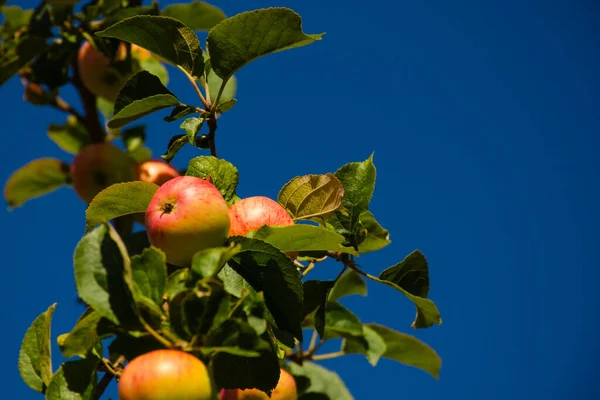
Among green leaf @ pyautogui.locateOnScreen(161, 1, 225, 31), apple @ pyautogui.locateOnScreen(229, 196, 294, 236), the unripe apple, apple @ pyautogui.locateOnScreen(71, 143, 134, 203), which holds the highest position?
green leaf @ pyautogui.locateOnScreen(161, 1, 225, 31)

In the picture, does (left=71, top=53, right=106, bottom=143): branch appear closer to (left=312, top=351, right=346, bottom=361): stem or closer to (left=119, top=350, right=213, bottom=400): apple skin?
(left=312, top=351, right=346, bottom=361): stem

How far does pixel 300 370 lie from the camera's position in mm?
2023

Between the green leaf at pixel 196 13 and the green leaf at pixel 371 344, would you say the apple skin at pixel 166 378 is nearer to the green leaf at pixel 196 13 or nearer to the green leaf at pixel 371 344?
the green leaf at pixel 371 344

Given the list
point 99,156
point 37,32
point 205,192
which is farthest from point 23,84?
point 205,192

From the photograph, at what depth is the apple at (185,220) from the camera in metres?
1.12

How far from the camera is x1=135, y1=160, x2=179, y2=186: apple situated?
2.01 meters

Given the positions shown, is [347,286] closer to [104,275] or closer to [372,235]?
[372,235]

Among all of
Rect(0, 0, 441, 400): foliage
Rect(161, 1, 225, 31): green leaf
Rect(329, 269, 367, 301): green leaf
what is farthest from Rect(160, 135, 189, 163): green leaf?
Rect(161, 1, 225, 31): green leaf

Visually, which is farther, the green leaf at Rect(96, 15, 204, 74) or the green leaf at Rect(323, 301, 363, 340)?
the green leaf at Rect(323, 301, 363, 340)

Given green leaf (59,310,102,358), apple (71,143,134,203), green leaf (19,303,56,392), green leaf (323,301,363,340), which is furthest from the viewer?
apple (71,143,134,203)

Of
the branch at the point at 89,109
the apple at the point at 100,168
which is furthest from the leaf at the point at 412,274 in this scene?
the branch at the point at 89,109

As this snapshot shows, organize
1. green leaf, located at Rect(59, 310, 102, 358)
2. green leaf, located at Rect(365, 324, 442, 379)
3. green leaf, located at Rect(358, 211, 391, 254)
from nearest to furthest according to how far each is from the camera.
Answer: green leaf, located at Rect(59, 310, 102, 358)
green leaf, located at Rect(358, 211, 391, 254)
green leaf, located at Rect(365, 324, 442, 379)

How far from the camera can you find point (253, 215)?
1.25m

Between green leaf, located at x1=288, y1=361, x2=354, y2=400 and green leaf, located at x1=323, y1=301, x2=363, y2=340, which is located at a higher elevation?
green leaf, located at x1=323, y1=301, x2=363, y2=340
